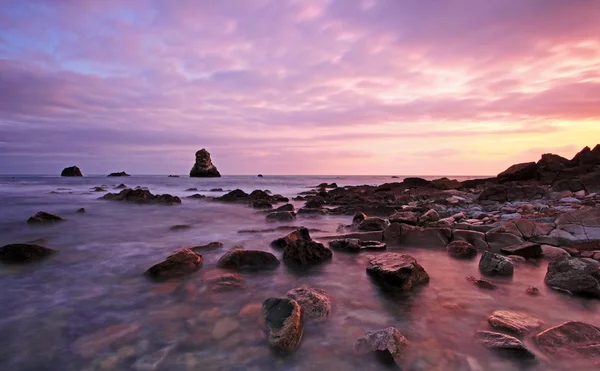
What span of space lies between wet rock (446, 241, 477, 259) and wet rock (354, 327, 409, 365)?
3893 millimetres

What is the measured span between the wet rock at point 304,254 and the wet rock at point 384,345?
2964 mm

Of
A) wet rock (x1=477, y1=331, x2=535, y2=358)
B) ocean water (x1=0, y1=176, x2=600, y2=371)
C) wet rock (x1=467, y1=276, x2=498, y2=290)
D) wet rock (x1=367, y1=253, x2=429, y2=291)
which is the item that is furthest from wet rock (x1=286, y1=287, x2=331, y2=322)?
wet rock (x1=467, y1=276, x2=498, y2=290)

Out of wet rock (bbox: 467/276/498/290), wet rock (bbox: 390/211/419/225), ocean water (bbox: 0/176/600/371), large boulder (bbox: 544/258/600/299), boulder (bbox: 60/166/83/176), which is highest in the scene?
boulder (bbox: 60/166/83/176)

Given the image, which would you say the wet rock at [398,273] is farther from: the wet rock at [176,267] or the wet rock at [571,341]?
the wet rock at [176,267]

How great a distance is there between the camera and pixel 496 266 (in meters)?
5.26

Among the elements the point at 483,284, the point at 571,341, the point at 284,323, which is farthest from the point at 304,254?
the point at 571,341

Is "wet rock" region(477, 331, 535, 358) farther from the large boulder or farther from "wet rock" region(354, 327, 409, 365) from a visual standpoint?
the large boulder

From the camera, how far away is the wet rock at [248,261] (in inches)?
228

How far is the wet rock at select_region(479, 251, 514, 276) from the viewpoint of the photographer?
17.1 feet

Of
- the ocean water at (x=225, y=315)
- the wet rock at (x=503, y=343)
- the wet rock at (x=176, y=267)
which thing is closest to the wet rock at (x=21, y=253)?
the ocean water at (x=225, y=315)

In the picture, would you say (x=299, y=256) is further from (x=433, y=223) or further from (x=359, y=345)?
(x=433, y=223)

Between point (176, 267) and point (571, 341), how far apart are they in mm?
5381

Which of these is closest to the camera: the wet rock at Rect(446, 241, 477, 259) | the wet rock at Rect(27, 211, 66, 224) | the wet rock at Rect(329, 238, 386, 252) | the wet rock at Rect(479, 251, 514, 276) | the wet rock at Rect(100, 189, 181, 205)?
the wet rock at Rect(479, 251, 514, 276)

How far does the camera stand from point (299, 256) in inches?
241
